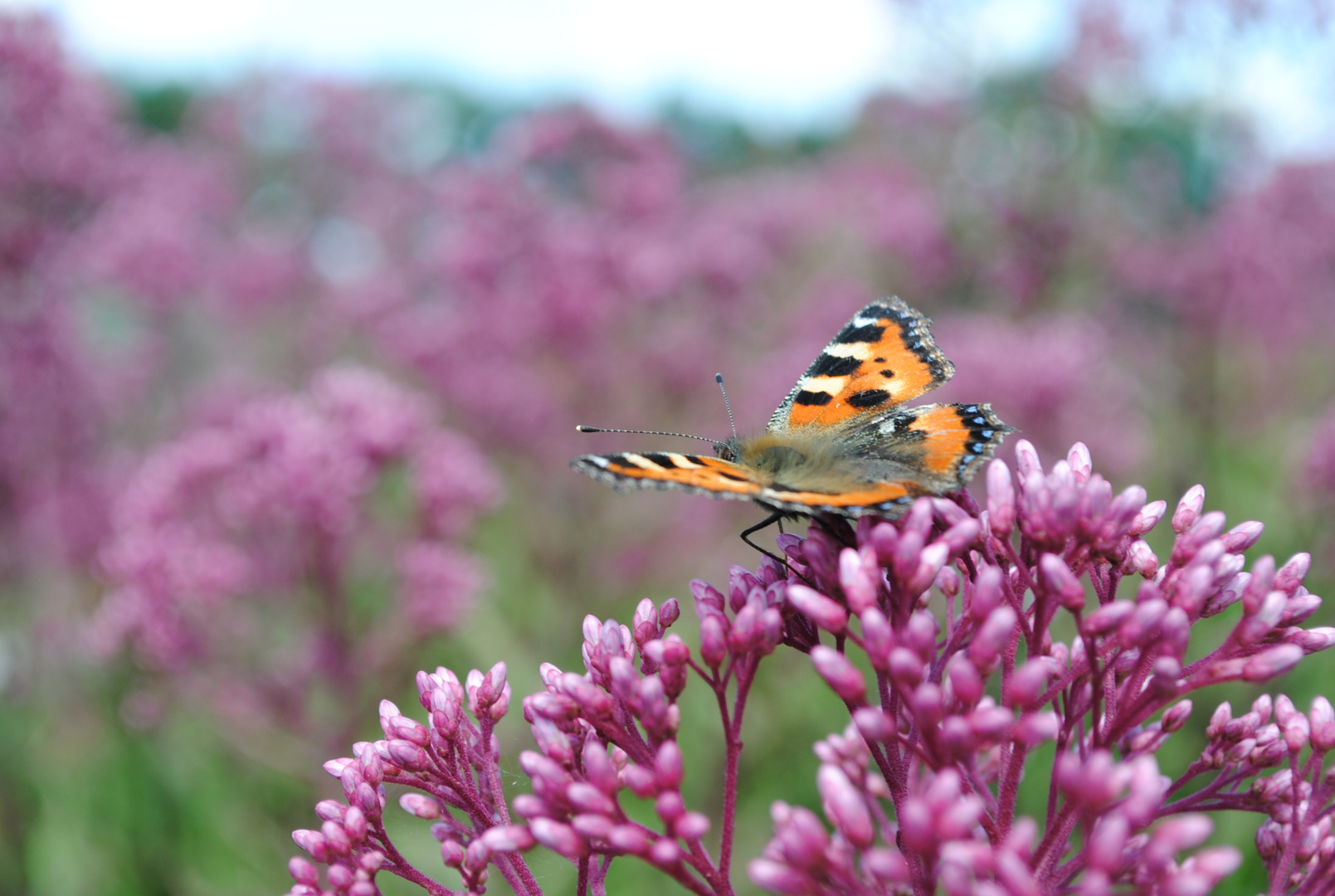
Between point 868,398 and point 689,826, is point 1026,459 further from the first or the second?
point 689,826

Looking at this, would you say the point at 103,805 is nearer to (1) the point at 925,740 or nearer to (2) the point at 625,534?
(2) the point at 625,534

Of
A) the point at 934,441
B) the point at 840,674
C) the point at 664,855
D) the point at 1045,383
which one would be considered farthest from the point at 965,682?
the point at 1045,383

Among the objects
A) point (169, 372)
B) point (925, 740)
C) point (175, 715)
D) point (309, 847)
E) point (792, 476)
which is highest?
point (169, 372)

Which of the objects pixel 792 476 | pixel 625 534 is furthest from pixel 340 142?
pixel 792 476

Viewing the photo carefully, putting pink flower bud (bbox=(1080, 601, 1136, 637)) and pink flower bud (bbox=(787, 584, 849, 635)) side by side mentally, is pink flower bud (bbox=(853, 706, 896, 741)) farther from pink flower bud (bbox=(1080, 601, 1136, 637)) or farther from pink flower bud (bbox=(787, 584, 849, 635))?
pink flower bud (bbox=(1080, 601, 1136, 637))

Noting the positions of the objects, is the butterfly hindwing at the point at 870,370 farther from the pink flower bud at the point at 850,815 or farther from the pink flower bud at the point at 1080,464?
the pink flower bud at the point at 850,815

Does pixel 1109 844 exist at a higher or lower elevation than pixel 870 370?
lower

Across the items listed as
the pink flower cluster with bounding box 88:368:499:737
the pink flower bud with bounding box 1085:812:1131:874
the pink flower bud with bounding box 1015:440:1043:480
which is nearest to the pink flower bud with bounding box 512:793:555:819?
the pink flower bud with bounding box 1085:812:1131:874
